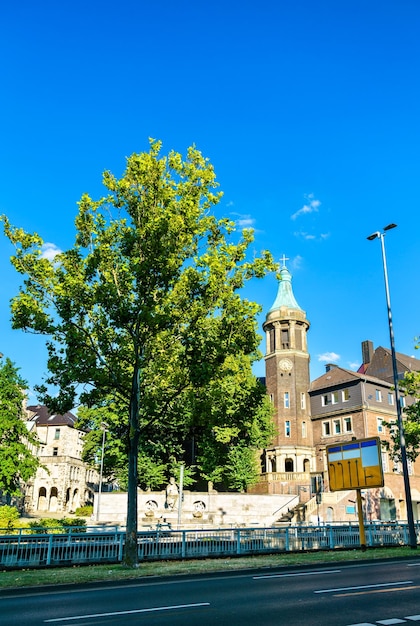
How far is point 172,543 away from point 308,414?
4044 cm

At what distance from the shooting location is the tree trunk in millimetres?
16688

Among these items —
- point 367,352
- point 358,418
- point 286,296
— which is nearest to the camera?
point 358,418

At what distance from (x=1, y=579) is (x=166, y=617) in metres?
6.95

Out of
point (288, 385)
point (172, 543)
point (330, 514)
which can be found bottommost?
point (172, 543)

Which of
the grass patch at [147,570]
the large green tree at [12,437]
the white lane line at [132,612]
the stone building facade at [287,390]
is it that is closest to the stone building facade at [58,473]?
the large green tree at [12,437]

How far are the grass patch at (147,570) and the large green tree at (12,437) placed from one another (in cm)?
2737

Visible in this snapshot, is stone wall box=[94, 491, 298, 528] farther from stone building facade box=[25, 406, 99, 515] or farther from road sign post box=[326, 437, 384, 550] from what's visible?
stone building facade box=[25, 406, 99, 515]

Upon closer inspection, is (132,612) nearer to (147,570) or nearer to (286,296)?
(147,570)

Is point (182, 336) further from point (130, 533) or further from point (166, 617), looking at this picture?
point (166, 617)

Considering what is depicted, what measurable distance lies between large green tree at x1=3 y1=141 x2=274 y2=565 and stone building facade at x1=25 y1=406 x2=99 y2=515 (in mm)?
55875

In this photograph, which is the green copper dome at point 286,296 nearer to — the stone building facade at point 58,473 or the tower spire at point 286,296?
the tower spire at point 286,296

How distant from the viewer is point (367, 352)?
7119 cm

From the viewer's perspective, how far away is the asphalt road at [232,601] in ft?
26.8

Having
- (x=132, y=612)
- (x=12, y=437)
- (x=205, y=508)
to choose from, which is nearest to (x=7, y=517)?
(x=12, y=437)
